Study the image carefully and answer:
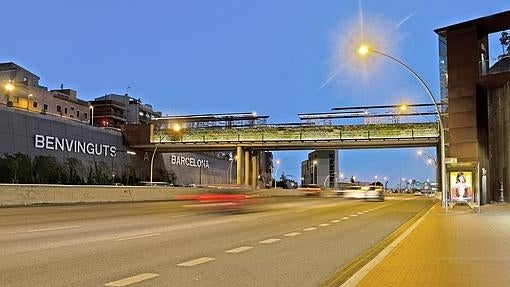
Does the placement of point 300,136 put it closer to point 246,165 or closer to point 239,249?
point 246,165

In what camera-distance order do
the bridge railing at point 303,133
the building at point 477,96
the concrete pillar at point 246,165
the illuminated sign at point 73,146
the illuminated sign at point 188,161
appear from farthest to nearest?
the illuminated sign at point 188,161
the concrete pillar at point 246,165
the bridge railing at point 303,133
the illuminated sign at point 73,146
the building at point 477,96

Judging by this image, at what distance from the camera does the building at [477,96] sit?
40625 mm

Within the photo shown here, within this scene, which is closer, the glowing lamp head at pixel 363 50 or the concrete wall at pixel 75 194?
the glowing lamp head at pixel 363 50

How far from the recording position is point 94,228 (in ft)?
56.9

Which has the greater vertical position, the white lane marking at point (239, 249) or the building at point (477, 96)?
the building at point (477, 96)

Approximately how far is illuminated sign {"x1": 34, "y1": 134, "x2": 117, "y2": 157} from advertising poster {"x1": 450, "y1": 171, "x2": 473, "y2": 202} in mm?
48088

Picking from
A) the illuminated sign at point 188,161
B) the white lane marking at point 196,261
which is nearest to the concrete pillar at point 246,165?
the illuminated sign at point 188,161

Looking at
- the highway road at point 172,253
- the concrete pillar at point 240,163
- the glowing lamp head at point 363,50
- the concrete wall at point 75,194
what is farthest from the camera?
the concrete pillar at point 240,163

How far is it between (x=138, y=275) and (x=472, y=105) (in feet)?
121

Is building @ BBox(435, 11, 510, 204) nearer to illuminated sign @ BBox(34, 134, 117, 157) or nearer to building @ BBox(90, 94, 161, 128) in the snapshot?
illuminated sign @ BBox(34, 134, 117, 157)

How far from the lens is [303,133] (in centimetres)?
7981

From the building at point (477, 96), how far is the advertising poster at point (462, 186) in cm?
970

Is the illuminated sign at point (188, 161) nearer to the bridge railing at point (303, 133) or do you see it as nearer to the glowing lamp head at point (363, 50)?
the bridge railing at point (303, 133)

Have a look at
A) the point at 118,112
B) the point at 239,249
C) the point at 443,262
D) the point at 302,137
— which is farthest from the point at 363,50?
the point at 118,112
